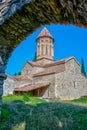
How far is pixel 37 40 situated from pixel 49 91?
10.5 m

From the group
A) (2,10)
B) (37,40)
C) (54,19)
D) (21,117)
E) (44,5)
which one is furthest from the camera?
(37,40)

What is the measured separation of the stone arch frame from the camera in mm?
3646

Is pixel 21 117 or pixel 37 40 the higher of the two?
pixel 37 40

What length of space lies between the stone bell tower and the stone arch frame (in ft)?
96.7

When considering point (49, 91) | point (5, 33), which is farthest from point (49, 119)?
point (49, 91)

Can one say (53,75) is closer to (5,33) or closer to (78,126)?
(78,126)

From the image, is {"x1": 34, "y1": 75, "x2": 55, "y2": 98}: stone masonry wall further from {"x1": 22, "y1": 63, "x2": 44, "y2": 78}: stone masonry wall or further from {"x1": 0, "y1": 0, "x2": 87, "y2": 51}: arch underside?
{"x1": 0, "y1": 0, "x2": 87, "y2": 51}: arch underside

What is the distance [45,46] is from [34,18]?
101ft

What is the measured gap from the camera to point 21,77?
32.1 metres

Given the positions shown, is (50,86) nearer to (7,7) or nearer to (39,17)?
(39,17)

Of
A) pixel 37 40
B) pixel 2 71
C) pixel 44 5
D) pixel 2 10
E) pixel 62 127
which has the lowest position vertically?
pixel 62 127

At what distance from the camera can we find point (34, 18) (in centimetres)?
443

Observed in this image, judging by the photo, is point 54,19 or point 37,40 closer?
point 54,19

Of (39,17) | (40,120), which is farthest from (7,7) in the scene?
(40,120)
